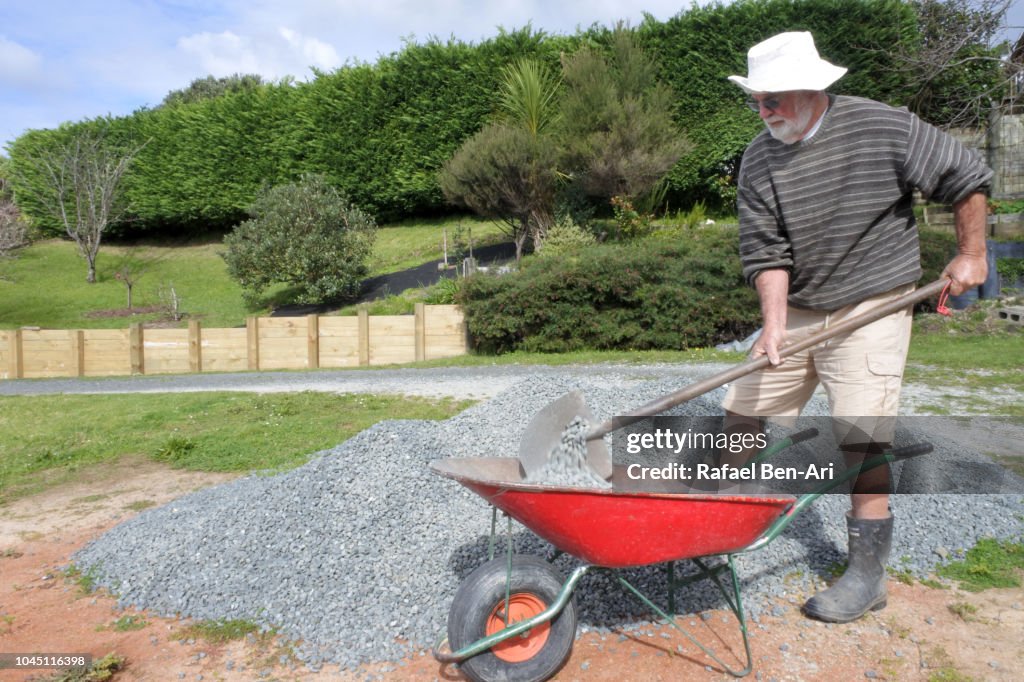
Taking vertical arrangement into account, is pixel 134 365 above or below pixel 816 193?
below

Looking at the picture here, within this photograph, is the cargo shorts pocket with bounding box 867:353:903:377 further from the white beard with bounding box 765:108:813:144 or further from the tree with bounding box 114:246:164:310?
the tree with bounding box 114:246:164:310

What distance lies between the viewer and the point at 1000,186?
13.6 m

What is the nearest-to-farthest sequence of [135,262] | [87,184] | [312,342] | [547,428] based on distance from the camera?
[547,428]
[312,342]
[87,184]
[135,262]

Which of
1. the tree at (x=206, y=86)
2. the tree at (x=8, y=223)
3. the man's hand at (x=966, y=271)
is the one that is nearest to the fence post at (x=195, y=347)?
the tree at (x=8, y=223)

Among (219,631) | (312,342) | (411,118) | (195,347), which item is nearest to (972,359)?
(219,631)

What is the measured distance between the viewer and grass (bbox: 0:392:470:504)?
4.94m

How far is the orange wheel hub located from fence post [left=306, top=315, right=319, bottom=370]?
30.9 feet

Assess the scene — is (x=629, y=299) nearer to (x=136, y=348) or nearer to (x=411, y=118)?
(x=136, y=348)

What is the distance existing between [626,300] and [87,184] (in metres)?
15.8

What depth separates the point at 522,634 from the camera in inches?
85.8

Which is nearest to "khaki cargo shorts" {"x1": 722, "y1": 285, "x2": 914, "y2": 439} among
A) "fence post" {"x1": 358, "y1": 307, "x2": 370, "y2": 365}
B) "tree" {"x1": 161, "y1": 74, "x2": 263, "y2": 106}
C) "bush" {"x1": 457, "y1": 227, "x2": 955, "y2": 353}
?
"bush" {"x1": 457, "y1": 227, "x2": 955, "y2": 353}

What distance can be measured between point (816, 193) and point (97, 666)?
9.32 feet

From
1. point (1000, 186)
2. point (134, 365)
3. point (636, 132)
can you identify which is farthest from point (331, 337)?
point (1000, 186)

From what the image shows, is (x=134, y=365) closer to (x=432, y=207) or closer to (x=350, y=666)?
(x=432, y=207)
